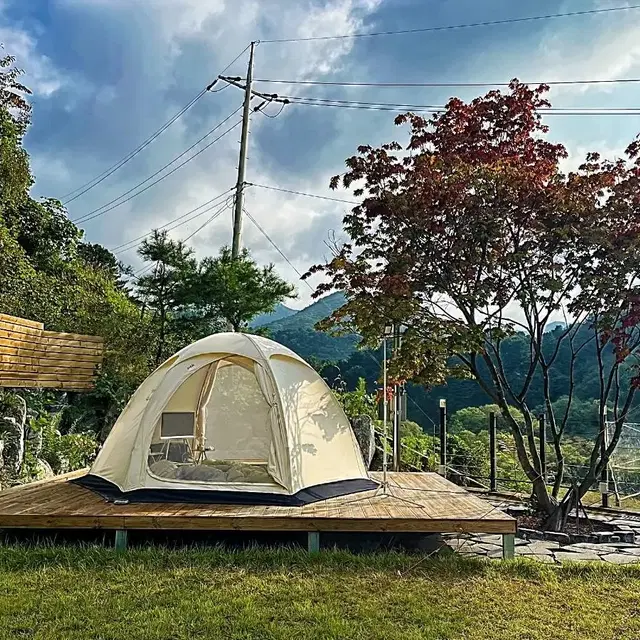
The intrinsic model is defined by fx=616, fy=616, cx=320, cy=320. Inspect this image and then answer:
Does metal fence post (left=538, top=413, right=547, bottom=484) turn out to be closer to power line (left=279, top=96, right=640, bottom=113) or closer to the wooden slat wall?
power line (left=279, top=96, right=640, bottom=113)

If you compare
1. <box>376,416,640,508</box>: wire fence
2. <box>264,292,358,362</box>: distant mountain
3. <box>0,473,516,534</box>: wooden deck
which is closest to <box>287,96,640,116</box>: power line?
<box>376,416,640,508</box>: wire fence

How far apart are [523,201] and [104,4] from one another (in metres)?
5.12

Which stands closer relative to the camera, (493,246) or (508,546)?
(508,546)

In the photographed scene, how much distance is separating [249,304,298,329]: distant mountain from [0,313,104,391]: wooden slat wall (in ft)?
8.97

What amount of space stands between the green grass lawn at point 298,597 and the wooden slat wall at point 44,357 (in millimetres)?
3832

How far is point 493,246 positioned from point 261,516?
3017 mm

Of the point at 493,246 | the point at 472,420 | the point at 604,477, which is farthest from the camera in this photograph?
the point at 472,420

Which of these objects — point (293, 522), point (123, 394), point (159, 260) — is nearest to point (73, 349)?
point (123, 394)

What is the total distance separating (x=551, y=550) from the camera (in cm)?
468

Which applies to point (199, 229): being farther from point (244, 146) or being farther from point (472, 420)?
point (472, 420)

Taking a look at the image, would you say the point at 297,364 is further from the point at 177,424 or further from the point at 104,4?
the point at 104,4

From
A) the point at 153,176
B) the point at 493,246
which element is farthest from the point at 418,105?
the point at 153,176

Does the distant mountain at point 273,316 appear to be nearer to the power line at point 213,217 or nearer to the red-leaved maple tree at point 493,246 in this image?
the power line at point 213,217

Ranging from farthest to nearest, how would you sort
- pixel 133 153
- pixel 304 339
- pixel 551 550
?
pixel 304 339
pixel 133 153
pixel 551 550
